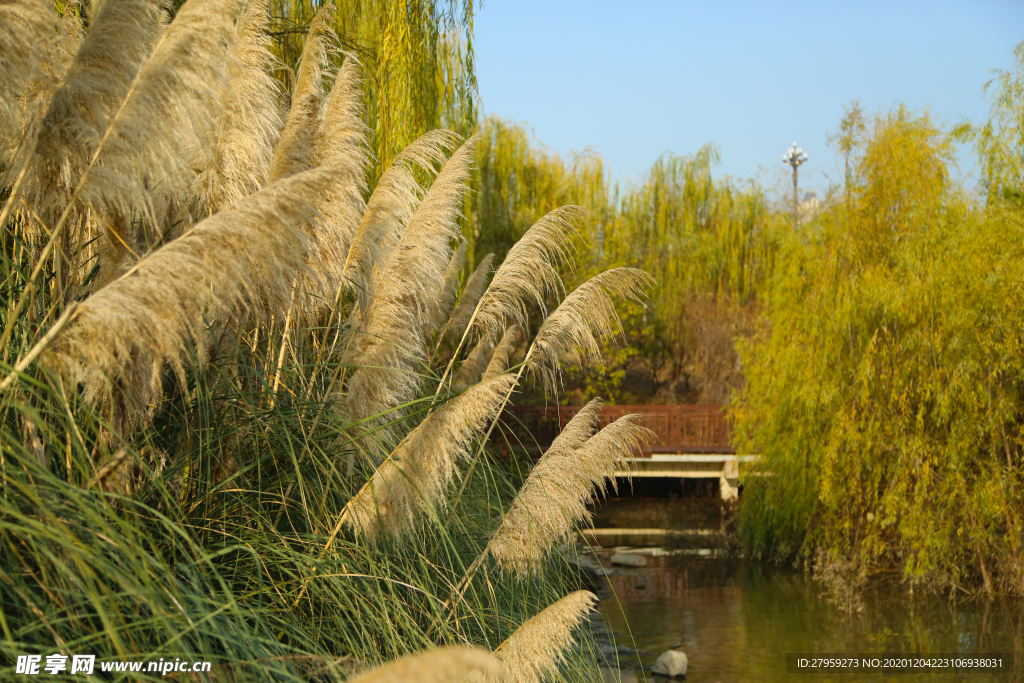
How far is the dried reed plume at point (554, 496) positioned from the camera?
3.27 metres

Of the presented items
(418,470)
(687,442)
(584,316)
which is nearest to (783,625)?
(584,316)

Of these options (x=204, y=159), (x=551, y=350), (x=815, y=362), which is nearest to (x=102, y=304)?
(x=204, y=159)

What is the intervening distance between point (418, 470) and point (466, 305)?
2.76 m

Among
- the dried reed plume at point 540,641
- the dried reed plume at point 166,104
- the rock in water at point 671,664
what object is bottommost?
the rock in water at point 671,664

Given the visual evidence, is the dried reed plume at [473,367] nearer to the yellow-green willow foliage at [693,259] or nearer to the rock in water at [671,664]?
the rock in water at [671,664]

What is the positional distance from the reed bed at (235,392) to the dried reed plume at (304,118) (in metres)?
0.01

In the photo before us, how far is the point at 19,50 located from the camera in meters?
2.48

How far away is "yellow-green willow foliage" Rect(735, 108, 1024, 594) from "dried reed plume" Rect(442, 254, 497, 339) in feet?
18.7

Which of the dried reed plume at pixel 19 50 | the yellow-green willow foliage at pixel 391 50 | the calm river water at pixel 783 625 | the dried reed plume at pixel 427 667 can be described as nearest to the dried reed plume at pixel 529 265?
the dried reed plume at pixel 19 50

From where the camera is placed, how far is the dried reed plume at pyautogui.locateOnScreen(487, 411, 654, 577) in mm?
3266

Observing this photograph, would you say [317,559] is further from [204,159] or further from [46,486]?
[204,159]

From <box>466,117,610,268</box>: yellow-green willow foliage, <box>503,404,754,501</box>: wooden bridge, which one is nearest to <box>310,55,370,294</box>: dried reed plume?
<box>466,117,610,268</box>: yellow-green willow foliage

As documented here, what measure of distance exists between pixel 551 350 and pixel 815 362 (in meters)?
7.62

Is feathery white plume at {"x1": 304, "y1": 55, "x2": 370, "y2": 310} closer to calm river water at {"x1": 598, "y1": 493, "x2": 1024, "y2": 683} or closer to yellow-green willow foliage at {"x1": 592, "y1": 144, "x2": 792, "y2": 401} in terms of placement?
calm river water at {"x1": 598, "y1": 493, "x2": 1024, "y2": 683}
